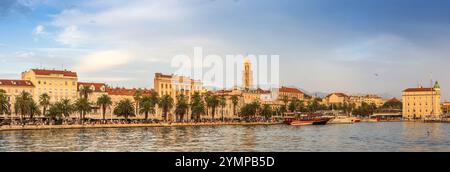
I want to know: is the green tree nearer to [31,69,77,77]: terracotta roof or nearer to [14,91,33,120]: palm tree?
[31,69,77,77]: terracotta roof

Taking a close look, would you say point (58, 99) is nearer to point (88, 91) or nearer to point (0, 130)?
point (88, 91)

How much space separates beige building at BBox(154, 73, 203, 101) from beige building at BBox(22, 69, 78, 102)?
82.1 feet

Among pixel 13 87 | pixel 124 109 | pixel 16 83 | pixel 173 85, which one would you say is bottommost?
pixel 124 109

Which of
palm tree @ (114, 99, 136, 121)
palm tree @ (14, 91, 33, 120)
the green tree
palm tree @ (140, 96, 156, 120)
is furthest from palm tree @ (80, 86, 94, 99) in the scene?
palm tree @ (14, 91, 33, 120)

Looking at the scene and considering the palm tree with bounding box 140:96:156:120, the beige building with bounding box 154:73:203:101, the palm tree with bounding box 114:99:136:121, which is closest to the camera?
the palm tree with bounding box 114:99:136:121

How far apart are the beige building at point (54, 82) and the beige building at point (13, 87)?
180 centimetres

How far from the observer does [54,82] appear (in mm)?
126250

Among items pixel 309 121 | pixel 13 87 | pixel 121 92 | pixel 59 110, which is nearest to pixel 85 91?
pixel 13 87

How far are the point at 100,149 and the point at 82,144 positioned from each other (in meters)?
5.94

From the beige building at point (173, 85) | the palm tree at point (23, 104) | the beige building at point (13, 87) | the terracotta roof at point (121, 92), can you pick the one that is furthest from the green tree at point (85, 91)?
the beige building at point (173, 85)

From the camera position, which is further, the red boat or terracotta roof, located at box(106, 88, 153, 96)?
the red boat

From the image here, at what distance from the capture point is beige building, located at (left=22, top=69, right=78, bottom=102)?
123875 millimetres

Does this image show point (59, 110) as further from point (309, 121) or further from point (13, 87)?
point (309, 121)

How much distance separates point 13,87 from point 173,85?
44830mm
